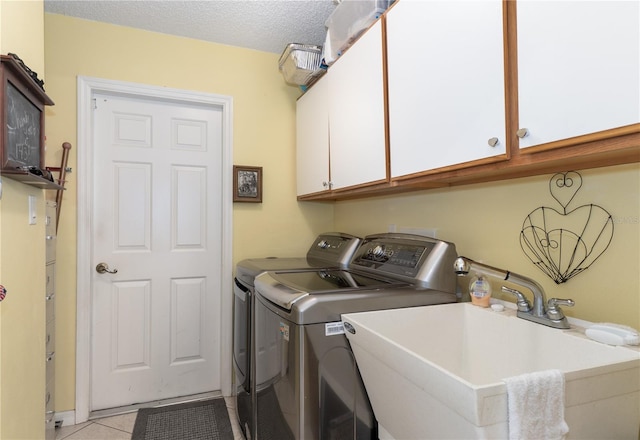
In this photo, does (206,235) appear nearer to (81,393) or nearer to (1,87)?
(81,393)

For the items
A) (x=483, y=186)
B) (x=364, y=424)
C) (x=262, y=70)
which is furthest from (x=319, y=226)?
(x=364, y=424)

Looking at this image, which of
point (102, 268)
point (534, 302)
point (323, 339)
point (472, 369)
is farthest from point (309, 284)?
point (102, 268)

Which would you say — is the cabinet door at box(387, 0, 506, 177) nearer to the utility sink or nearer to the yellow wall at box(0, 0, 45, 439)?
the utility sink

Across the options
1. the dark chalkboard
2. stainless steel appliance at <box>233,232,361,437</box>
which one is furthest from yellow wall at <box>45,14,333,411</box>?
the dark chalkboard

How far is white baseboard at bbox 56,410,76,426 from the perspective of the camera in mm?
2061

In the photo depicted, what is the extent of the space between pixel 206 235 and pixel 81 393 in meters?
1.19

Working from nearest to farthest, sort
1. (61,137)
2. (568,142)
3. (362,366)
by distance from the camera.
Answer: (568,142), (362,366), (61,137)

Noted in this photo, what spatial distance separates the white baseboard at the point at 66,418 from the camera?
81.1 inches

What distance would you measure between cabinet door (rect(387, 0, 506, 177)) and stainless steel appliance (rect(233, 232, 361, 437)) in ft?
2.56

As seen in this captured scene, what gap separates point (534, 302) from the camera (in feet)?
3.65

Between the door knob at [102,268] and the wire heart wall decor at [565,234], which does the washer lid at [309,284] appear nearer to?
the wire heart wall decor at [565,234]

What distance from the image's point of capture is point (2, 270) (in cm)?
120

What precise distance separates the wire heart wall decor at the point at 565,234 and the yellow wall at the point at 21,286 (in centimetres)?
187

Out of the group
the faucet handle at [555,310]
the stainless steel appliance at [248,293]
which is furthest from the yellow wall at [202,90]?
the faucet handle at [555,310]
